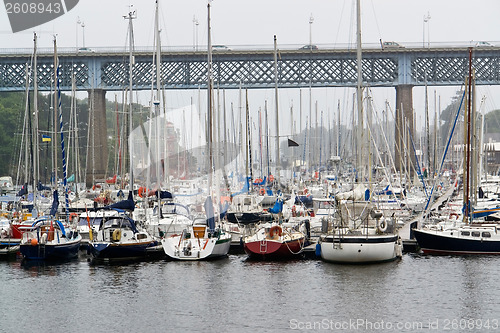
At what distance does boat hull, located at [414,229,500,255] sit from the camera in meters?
39.8

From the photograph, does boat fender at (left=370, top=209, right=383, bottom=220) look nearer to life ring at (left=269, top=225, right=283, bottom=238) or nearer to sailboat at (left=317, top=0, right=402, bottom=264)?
sailboat at (left=317, top=0, right=402, bottom=264)

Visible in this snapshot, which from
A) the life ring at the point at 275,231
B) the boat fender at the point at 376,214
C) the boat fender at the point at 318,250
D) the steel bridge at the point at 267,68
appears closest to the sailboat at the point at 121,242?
the life ring at the point at 275,231

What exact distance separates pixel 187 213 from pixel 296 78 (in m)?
54.8

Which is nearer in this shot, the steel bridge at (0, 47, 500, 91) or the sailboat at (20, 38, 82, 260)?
the sailboat at (20, 38, 82, 260)

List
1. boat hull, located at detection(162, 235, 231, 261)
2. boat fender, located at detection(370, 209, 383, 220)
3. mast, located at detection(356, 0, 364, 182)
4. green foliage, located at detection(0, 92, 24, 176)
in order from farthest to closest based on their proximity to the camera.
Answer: green foliage, located at detection(0, 92, 24, 176), mast, located at detection(356, 0, 364, 182), boat hull, located at detection(162, 235, 231, 261), boat fender, located at detection(370, 209, 383, 220)

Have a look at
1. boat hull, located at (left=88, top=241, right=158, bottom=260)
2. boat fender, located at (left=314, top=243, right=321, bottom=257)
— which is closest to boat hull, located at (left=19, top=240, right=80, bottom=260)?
boat hull, located at (left=88, top=241, right=158, bottom=260)

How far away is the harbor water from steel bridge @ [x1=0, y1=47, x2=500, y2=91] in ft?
194

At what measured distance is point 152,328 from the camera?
27.2 metres

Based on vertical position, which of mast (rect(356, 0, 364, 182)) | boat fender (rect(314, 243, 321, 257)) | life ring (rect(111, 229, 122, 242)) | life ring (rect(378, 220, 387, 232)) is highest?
mast (rect(356, 0, 364, 182))

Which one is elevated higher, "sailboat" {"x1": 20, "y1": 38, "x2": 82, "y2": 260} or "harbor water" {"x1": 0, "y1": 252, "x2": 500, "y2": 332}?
"sailboat" {"x1": 20, "y1": 38, "x2": 82, "y2": 260}

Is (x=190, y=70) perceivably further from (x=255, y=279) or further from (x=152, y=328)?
(x=152, y=328)

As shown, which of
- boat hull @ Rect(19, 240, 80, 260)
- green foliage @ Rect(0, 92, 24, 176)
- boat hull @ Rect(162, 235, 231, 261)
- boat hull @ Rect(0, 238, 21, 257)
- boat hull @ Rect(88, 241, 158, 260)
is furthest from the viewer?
green foliage @ Rect(0, 92, 24, 176)

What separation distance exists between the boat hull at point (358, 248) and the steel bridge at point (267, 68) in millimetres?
60971

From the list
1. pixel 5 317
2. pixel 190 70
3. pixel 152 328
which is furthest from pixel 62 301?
pixel 190 70
